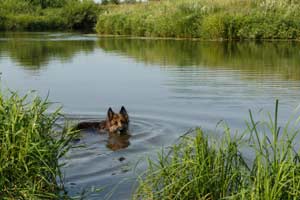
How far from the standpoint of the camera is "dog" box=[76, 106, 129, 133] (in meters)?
9.54

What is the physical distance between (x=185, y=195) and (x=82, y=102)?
773cm

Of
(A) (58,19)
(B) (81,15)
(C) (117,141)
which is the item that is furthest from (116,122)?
(A) (58,19)

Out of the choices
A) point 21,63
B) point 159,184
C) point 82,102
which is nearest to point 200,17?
point 21,63

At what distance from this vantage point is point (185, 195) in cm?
495

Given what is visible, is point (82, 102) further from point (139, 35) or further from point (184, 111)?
point (139, 35)

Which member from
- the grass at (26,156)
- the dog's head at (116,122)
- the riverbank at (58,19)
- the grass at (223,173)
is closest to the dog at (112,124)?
the dog's head at (116,122)

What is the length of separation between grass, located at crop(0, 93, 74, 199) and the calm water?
733mm

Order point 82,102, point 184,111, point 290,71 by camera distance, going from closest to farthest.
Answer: point 184,111 < point 82,102 < point 290,71

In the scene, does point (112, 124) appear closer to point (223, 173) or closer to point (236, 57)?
point (223, 173)

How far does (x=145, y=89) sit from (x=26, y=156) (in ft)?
29.5

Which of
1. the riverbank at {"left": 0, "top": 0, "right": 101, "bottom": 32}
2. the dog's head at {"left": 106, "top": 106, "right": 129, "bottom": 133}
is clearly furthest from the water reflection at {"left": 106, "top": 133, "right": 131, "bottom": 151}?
the riverbank at {"left": 0, "top": 0, "right": 101, "bottom": 32}

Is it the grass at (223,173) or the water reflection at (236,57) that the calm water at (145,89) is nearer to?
the water reflection at (236,57)

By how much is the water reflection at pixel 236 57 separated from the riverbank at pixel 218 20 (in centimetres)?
262

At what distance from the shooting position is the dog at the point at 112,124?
9.54 meters
